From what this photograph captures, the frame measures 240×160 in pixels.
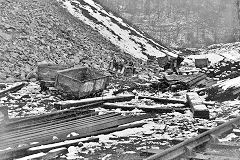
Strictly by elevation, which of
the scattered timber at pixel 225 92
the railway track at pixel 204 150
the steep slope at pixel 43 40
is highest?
the steep slope at pixel 43 40

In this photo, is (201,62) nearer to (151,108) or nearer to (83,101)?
(151,108)

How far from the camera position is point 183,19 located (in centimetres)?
8319

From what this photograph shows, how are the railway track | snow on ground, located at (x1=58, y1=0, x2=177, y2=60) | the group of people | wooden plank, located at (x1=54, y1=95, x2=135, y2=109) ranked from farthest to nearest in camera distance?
snow on ground, located at (x1=58, y1=0, x2=177, y2=60) → the group of people → wooden plank, located at (x1=54, y1=95, x2=135, y2=109) → the railway track

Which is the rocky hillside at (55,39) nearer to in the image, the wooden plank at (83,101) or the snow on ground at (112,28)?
the snow on ground at (112,28)

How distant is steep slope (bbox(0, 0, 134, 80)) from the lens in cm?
1672

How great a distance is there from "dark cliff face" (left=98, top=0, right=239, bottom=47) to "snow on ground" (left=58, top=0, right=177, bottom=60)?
40109 millimetres

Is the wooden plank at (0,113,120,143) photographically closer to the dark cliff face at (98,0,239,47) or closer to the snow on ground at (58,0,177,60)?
the snow on ground at (58,0,177,60)

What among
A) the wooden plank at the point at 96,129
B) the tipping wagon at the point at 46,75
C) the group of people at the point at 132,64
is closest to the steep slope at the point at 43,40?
the group of people at the point at 132,64

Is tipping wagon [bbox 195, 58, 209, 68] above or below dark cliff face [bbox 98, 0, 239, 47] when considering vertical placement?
below

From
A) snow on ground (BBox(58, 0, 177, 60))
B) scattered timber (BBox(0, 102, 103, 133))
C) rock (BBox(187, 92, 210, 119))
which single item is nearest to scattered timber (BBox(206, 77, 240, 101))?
rock (BBox(187, 92, 210, 119))

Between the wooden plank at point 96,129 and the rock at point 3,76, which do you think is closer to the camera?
the wooden plank at point 96,129

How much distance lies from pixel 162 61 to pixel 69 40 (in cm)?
638

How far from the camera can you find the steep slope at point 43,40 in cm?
1672

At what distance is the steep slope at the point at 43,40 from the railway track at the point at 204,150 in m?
11.1
